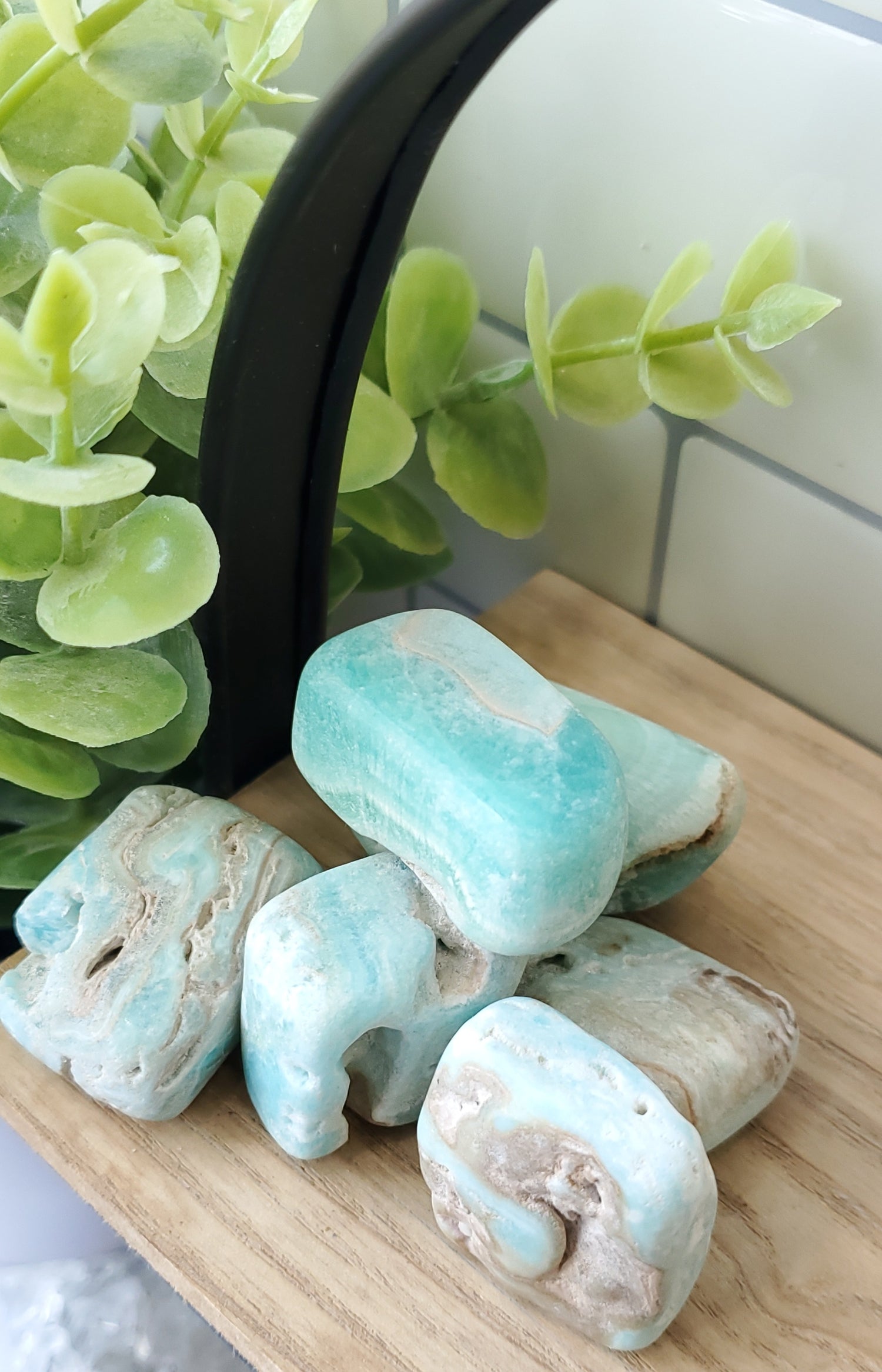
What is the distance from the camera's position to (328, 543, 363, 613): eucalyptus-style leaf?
44cm

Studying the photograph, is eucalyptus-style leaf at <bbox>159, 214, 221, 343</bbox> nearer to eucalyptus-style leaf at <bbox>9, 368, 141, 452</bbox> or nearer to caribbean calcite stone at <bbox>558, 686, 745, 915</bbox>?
eucalyptus-style leaf at <bbox>9, 368, 141, 452</bbox>

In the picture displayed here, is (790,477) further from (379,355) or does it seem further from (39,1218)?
(39,1218)

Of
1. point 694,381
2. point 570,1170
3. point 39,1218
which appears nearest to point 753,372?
point 694,381

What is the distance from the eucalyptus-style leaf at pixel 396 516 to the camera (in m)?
0.43

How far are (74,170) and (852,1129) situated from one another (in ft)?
1.01

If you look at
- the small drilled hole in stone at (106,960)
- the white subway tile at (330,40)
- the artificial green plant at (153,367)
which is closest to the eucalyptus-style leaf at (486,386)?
the artificial green plant at (153,367)

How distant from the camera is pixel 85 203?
Result: 292 millimetres

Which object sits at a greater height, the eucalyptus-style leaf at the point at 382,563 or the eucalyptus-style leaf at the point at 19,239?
the eucalyptus-style leaf at the point at 19,239

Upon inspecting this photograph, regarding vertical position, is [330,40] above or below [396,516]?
above

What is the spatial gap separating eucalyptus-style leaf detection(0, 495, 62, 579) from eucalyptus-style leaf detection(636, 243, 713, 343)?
7.0 inches

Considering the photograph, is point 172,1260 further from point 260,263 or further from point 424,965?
point 260,263

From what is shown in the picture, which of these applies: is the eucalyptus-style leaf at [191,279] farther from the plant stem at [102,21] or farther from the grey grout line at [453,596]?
the grey grout line at [453,596]

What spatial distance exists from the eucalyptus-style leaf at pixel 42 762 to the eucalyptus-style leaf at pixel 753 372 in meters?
0.21

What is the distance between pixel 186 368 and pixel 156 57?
75 mm
